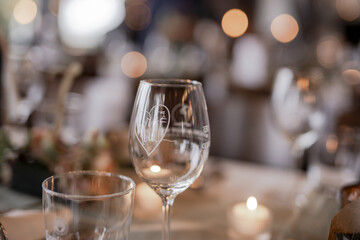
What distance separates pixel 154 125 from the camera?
42 cm

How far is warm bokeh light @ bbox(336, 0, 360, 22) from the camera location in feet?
18.4

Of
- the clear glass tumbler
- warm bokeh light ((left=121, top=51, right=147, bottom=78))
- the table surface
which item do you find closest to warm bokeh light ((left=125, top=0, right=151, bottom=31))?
warm bokeh light ((left=121, top=51, right=147, bottom=78))

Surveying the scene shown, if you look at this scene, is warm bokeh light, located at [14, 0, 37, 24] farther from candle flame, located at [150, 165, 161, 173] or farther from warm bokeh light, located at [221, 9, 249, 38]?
candle flame, located at [150, 165, 161, 173]

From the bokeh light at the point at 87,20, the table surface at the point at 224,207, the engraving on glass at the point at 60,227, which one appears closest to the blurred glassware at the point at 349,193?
the table surface at the point at 224,207

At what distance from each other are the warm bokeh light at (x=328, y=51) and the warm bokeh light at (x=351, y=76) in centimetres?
87

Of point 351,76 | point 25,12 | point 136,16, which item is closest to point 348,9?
point 351,76

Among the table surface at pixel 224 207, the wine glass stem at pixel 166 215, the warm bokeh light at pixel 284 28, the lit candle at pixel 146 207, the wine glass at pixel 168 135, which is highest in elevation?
the warm bokeh light at pixel 284 28

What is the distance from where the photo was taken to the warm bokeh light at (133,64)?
554 centimetres

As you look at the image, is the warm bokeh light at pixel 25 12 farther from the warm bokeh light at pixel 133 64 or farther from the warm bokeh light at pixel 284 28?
the warm bokeh light at pixel 284 28

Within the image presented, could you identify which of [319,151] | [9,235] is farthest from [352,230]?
[319,151]

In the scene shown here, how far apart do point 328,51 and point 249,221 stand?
510cm

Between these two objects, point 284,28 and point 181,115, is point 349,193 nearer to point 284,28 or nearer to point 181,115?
point 181,115

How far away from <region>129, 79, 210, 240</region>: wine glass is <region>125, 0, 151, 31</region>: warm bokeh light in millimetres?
6383

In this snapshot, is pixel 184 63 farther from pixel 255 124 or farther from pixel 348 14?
pixel 348 14
